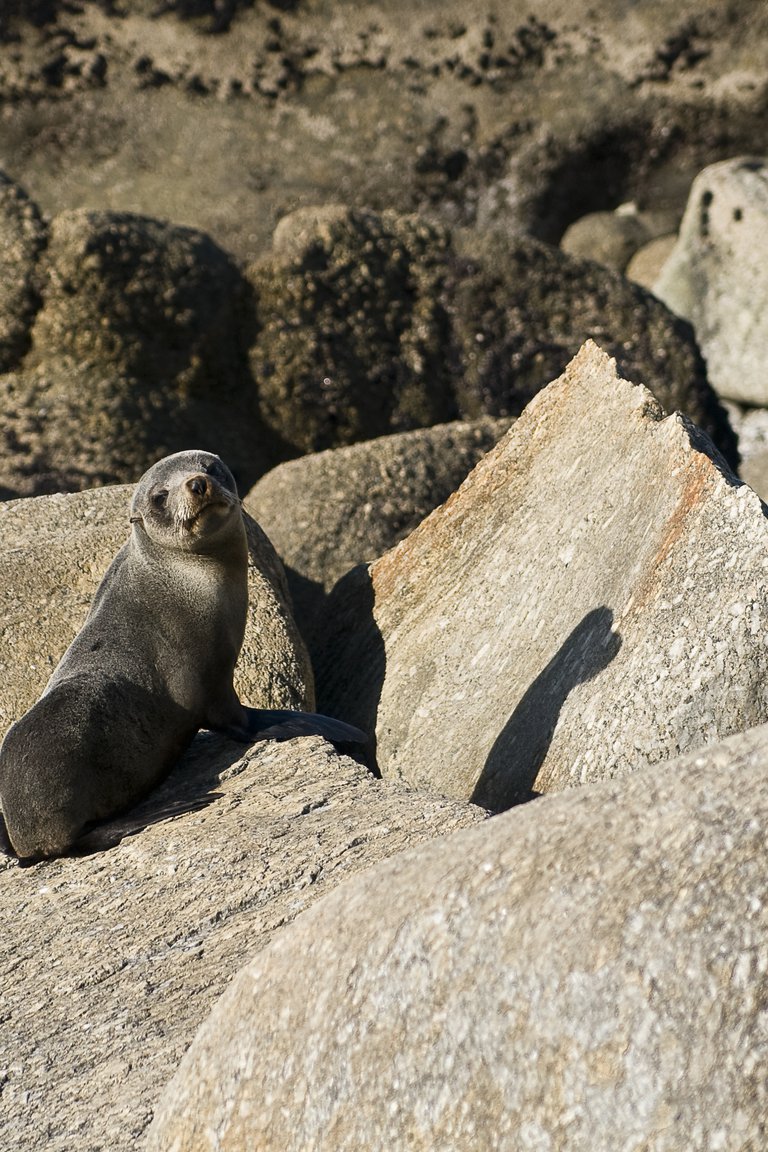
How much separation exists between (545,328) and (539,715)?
231 inches

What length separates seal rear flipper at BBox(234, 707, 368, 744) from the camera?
17.2 ft

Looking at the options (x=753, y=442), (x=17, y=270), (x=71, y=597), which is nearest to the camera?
(x=71, y=597)

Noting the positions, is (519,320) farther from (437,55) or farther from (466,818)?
(466,818)

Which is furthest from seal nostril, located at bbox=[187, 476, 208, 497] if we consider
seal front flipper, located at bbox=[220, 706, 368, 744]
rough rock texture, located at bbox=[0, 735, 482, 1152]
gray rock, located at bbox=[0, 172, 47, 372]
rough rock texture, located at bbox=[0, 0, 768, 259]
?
rough rock texture, located at bbox=[0, 0, 768, 259]

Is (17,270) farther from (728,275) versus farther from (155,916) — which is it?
(155,916)

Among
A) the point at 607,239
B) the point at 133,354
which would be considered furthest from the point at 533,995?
the point at 607,239

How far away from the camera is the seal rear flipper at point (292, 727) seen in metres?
5.24

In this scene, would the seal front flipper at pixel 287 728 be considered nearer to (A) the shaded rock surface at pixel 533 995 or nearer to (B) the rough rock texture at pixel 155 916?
(B) the rough rock texture at pixel 155 916

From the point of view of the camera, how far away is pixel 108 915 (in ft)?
13.4

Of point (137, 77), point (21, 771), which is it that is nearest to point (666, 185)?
point (137, 77)

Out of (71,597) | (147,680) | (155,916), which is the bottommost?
(71,597)

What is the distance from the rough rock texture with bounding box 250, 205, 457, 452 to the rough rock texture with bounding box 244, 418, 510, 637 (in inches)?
77.3

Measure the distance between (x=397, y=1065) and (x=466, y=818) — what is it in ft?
5.22

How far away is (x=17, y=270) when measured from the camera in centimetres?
942
